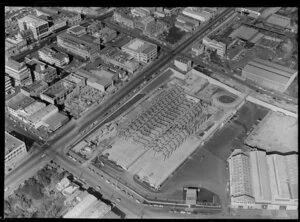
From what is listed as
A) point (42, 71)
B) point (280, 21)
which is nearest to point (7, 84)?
point (42, 71)

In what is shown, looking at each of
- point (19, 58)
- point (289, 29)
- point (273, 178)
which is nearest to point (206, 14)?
point (289, 29)

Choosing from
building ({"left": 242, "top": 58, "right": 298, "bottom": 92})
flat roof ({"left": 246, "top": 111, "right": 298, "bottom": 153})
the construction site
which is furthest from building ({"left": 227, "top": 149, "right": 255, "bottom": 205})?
building ({"left": 242, "top": 58, "right": 298, "bottom": 92})

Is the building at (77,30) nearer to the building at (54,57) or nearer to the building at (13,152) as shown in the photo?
the building at (54,57)

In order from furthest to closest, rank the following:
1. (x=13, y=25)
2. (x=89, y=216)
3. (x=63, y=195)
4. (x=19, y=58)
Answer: (x=13, y=25)
(x=19, y=58)
(x=63, y=195)
(x=89, y=216)

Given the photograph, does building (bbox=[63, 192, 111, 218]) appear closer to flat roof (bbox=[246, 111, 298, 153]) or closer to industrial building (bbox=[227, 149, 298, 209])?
industrial building (bbox=[227, 149, 298, 209])
